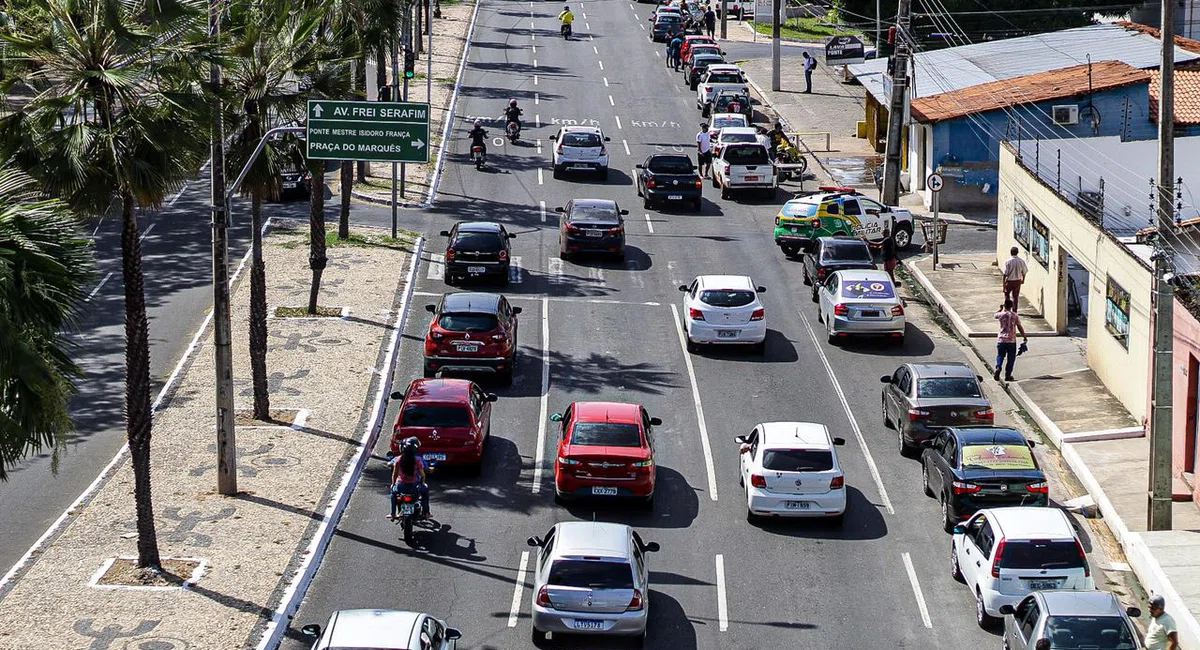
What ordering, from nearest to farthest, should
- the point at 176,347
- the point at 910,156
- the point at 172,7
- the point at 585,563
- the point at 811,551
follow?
the point at 585,563
the point at 172,7
the point at 811,551
the point at 176,347
the point at 910,156

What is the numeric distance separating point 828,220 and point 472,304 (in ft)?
51.2

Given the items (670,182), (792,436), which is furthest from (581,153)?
(792,436)

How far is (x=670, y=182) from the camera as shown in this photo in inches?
2002

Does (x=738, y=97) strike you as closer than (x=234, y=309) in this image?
No

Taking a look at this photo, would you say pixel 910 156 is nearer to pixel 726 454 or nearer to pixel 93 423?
pixel 726 454

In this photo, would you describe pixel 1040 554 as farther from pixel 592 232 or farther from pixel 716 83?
pixel 716 83

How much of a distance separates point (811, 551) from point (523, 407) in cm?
895

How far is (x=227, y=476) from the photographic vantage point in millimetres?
26531

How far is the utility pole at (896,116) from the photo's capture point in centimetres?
4947

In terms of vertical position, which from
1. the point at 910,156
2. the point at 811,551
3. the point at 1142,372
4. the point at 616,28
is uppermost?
the point at 616,28

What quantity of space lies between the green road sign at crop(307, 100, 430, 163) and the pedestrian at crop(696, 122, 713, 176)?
2536 cm

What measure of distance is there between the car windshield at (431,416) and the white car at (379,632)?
9229 millimetres

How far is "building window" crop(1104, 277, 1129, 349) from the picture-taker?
32.4 m

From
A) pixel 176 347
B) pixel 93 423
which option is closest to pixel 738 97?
pixel 176 347
